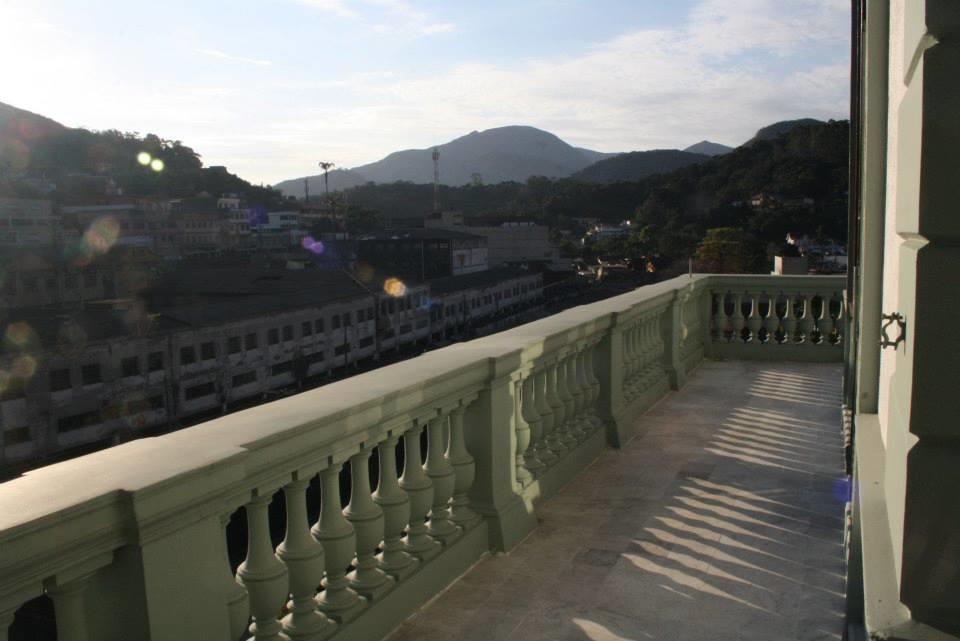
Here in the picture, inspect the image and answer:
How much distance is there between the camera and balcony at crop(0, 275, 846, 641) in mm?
1877

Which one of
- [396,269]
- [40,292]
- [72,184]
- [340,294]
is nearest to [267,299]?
[340,294]

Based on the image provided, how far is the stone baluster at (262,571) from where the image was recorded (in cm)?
239

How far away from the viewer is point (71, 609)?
181 centimetres

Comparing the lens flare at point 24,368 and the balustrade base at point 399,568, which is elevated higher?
the balustrade base at point 399,568

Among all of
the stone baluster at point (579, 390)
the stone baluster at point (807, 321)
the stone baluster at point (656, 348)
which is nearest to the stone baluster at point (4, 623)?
the stone baluster at point (579, 390)

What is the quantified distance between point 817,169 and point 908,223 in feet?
246

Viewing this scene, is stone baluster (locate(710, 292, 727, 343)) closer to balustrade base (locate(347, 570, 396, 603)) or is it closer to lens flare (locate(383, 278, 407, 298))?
balustrade base (locate(347, 570, 396, 603))

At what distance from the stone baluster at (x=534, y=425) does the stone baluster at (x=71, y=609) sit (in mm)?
2805

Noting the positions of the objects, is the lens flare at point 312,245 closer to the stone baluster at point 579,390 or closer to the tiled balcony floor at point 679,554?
the stone baluster at point 579,390

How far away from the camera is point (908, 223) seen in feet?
4.65

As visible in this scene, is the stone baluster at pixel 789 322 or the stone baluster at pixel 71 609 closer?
the stone baluster at pixel 71 609

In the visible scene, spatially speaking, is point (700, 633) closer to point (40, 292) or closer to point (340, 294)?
point (340, 294)

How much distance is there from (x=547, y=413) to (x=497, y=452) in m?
0.91

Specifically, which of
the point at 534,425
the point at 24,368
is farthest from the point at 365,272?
the point at 534,425
